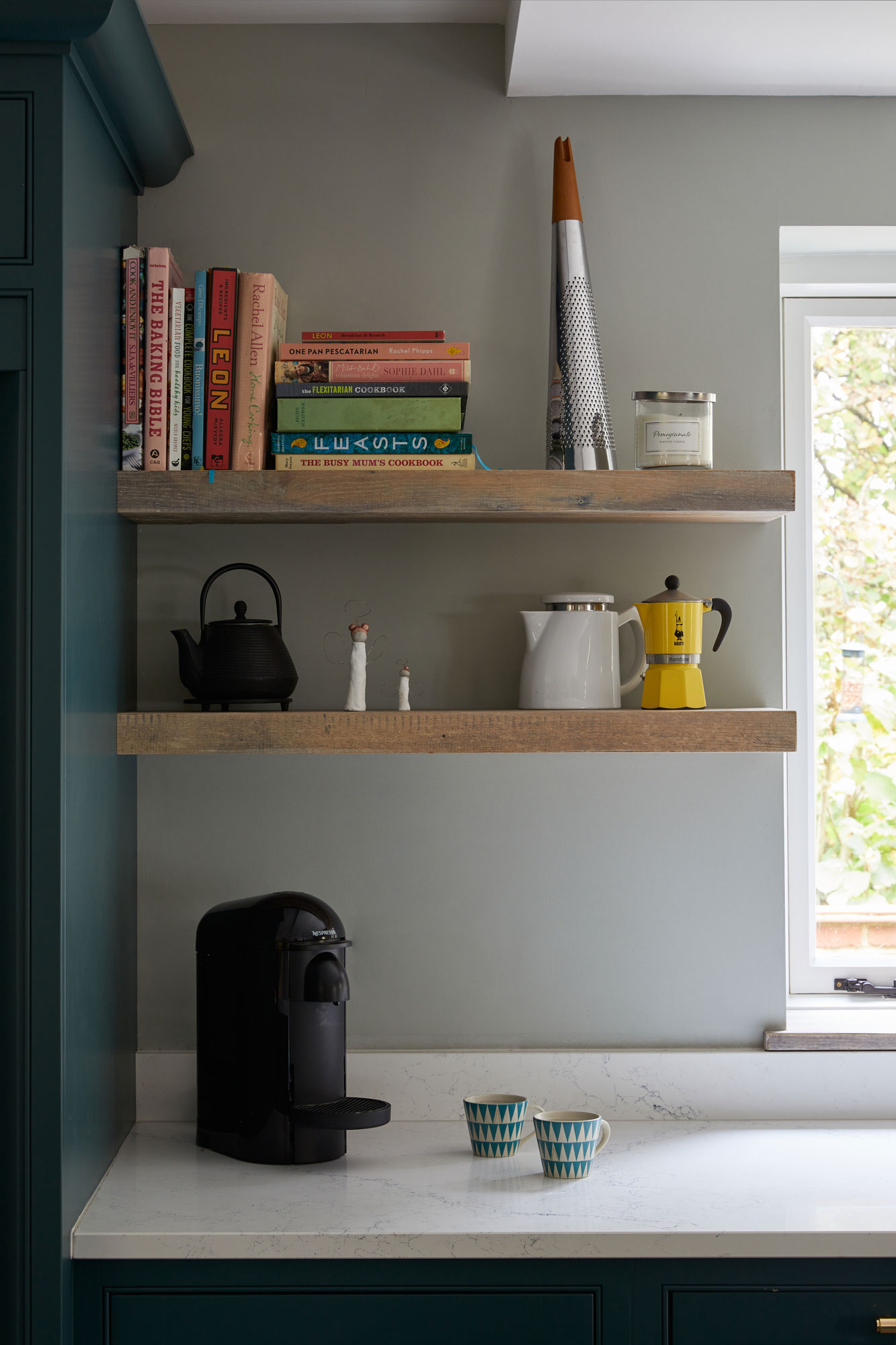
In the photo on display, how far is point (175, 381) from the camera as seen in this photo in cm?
162

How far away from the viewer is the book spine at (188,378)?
1.62 metres

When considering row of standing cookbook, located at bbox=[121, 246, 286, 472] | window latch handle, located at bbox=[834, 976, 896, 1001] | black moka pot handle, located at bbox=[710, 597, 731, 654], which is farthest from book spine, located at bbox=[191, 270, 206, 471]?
window latch handle, located at bbox=[834, 976, 896, 1001]

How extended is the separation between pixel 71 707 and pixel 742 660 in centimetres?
107

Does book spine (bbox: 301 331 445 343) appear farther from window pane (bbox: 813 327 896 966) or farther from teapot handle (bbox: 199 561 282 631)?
window pane (bbox: 813 327 896 966)

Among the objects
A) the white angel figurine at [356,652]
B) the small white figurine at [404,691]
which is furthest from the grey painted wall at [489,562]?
the small white figurine at [404,691]

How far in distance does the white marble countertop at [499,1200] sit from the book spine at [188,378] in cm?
100

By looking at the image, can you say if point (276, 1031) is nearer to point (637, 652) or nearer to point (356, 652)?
point (356, 652)

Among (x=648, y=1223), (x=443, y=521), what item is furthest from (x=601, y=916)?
(x=443, y=521)

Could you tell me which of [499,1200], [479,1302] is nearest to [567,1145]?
[499,1200]

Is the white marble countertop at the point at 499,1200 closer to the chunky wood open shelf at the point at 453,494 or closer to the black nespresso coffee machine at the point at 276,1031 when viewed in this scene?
the black nespresso coffee machine at the point at 276,1031

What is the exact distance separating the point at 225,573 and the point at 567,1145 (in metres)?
1.00

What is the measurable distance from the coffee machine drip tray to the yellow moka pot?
690 millimetres

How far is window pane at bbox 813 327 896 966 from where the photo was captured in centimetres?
199

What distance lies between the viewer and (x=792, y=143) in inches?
72.6
